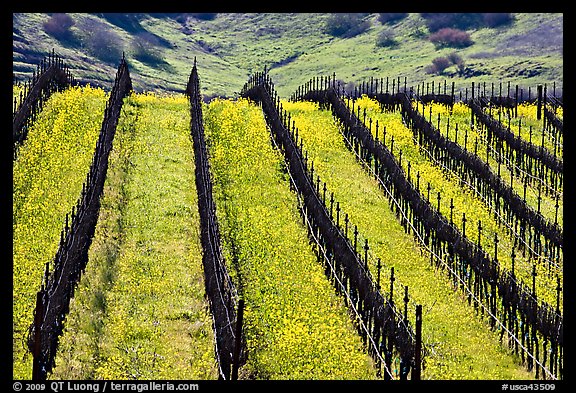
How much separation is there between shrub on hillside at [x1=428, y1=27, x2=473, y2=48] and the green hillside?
1033 mm

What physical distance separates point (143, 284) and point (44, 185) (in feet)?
24.8

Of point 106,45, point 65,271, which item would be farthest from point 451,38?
point 65,271

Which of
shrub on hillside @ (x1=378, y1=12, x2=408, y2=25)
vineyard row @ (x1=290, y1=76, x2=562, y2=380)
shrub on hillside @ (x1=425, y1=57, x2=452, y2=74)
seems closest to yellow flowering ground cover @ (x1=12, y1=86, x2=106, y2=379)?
vineyard row @ (x1=290, y1=76, x2=562, y2=380)

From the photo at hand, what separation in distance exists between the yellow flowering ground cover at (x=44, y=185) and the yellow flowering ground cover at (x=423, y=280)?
9.19m

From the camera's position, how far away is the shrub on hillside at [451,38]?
137000 millimetres

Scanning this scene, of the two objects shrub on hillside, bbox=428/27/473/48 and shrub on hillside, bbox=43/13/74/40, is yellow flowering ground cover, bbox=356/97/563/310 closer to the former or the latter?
shrub on hillside, bbox=428/27/473/48

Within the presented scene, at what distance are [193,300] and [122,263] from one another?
9.94 feet

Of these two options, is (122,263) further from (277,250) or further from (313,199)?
(313,199)

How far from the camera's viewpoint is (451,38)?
457 feet

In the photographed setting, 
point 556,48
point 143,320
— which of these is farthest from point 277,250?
point 556,48

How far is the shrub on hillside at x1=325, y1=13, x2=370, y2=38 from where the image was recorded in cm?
15088

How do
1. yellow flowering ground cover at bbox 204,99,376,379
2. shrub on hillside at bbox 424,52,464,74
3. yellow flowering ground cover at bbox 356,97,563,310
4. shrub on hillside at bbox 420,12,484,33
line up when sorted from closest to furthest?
yellow flowering ground cover at bbox 204,99,376,379 < yellow flowering ground cover at bbox 356,97,563,310 < shrub on hillside at bbox 424,52,464,74 < shrub on hillside at bbox 420,12,484,33

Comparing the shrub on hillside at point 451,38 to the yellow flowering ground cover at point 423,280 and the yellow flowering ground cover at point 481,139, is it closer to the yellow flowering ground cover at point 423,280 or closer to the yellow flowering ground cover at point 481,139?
the yellow flowering ground cover at point 481,139

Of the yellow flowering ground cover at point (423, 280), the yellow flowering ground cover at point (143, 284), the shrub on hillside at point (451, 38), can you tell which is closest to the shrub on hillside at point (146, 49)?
the shrub on hillside at point (451, 38)
